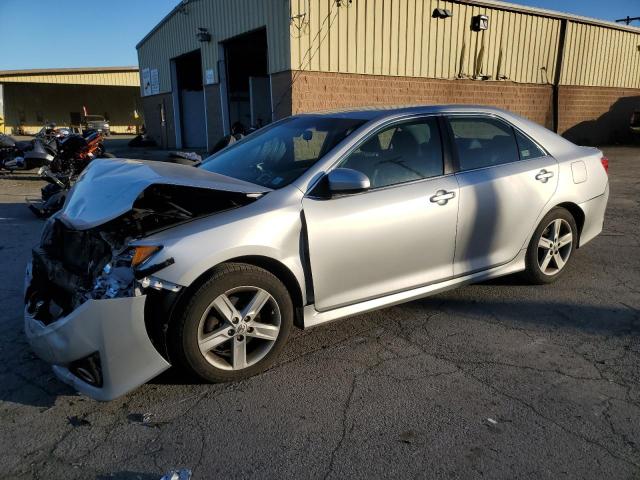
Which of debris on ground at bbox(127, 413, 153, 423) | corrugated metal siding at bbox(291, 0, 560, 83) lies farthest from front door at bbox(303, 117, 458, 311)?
corrugated metal siding at bbox(291, 0, 560, 83)

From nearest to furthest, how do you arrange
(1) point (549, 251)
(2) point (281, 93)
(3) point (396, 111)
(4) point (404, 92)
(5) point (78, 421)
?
1. (5) point (78, 421)
2. (3) point (396, 111)
3. (1) point (549, 251)
4. (2) point (281, 93)
5. (4) point (404, 92)

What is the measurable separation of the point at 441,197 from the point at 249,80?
41.7 feet

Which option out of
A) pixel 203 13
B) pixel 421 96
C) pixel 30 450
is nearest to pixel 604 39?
pixel 421 96

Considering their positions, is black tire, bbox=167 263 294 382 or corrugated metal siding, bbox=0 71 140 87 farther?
corrugated metal siding, bbox=0 71 140 87

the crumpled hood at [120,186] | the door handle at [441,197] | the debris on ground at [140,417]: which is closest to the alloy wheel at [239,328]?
the debris on ground at [140,417]

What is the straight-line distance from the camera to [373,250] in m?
3.31

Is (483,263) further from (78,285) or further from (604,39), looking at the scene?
(604,39)

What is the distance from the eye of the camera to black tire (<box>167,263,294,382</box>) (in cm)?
274

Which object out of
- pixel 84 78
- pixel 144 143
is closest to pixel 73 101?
pixel 84 78

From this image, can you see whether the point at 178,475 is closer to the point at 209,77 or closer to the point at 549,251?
the point at 549,251

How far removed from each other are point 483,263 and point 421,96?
420 inches

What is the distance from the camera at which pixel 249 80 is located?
1510 cm

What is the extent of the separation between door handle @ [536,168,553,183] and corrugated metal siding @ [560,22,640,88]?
15209 mm

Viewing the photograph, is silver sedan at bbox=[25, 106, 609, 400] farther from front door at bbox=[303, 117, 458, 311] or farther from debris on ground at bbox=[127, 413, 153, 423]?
debris on ground at bbox=[127, 413, 153, 423]
